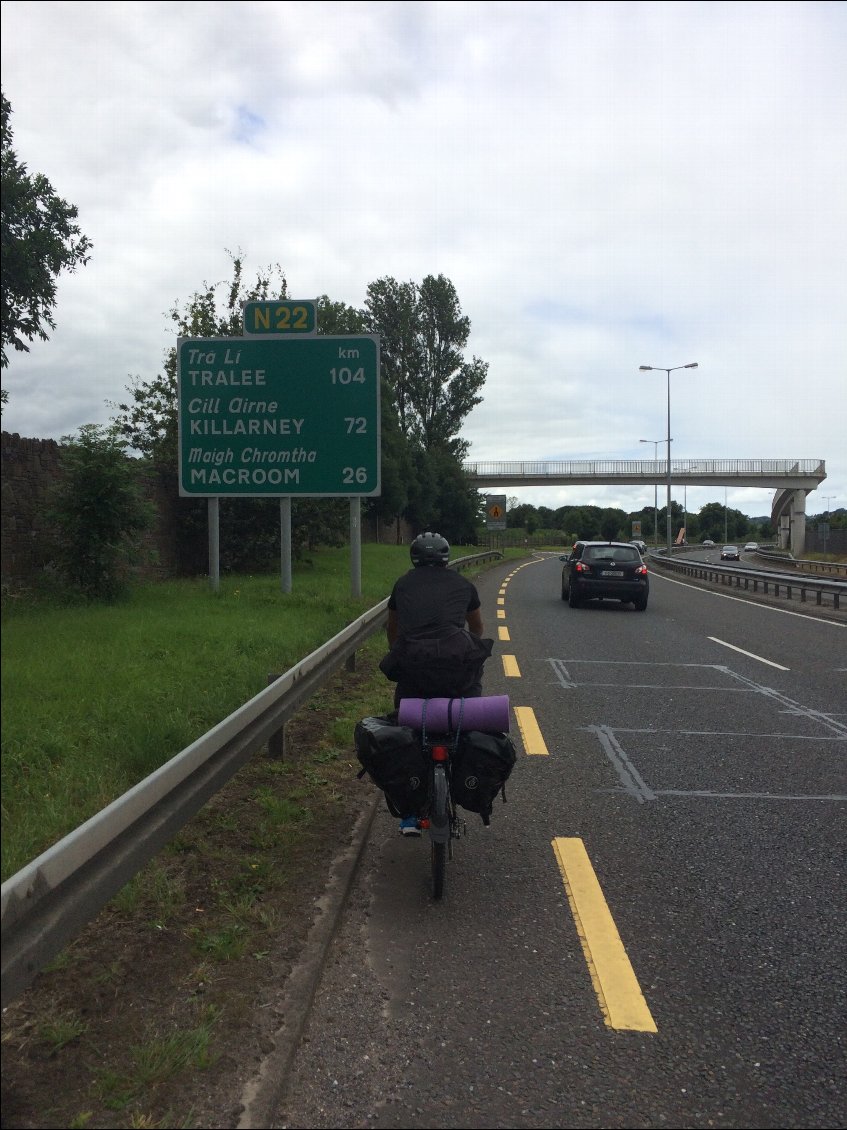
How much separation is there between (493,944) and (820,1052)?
1281mm

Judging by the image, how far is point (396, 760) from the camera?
14.2 feet

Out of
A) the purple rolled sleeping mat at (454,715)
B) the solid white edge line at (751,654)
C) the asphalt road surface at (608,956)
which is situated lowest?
the solid white edge line at (751,654)

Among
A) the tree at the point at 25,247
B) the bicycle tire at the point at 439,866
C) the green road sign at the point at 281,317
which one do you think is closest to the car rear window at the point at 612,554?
the green road sign at the point at 281,317

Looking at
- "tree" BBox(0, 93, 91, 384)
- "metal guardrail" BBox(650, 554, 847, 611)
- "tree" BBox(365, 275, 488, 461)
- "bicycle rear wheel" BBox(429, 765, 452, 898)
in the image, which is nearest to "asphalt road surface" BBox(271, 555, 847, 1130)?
"bicycle rear wheel" BBox(429, 765, 452, 898)

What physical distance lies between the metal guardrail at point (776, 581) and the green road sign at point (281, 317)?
13949mm

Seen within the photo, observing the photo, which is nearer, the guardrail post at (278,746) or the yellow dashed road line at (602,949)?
the yellow dashed road line at (602,949)

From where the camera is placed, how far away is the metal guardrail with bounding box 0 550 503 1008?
8.18ft

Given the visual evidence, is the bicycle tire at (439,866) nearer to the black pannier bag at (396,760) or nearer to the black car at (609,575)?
the black pannier bag at (396,760)

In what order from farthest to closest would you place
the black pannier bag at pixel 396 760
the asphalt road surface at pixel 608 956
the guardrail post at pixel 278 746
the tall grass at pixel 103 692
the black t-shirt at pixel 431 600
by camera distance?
the guardrail post at pixel 278 746 → the black t-shirt at pixel 431 600 → the black pannier bag at pixel 396 760 → the asphalt road surface at pixel 608 956 → the tall grass at pixel 103 692

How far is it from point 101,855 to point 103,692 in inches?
64.5

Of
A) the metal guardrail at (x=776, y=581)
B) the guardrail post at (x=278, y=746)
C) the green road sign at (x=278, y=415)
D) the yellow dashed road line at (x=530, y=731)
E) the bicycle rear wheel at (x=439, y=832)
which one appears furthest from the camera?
the metal guardrail at (x=776, y=581)

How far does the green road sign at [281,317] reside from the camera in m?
13.1

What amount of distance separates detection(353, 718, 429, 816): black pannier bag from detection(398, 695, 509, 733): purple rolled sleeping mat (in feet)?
0.24

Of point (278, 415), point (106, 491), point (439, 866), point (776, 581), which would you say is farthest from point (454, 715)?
point (776, 581)
